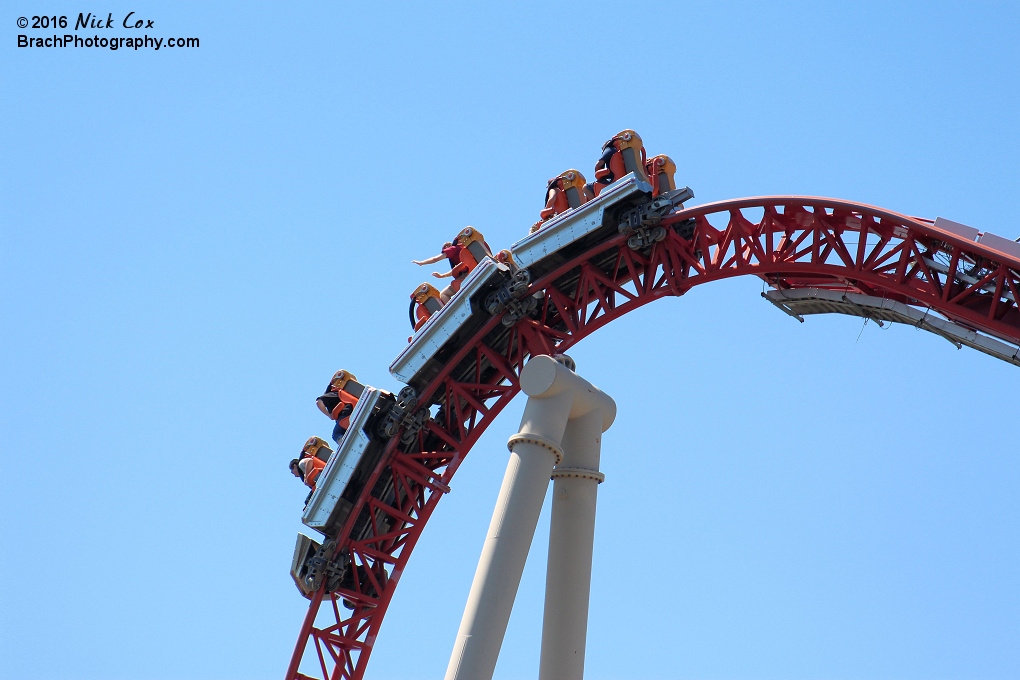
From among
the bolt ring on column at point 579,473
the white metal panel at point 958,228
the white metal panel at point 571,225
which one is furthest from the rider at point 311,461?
the white metal panel at point 958,228

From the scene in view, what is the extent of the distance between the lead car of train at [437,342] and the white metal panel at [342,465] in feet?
0.05

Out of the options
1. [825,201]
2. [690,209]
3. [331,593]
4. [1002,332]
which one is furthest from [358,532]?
[1002,332]

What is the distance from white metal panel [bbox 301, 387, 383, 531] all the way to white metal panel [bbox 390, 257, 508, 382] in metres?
0.71

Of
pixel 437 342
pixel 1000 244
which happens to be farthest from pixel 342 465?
pixel 1000 244

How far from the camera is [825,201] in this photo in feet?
55.6

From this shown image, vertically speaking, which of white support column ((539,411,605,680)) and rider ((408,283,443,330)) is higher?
rider ((408,283,443,330))

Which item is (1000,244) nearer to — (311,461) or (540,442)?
(540,442)

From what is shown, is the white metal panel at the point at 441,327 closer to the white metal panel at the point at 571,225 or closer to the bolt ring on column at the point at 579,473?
the white metal panel at the point at 571,225

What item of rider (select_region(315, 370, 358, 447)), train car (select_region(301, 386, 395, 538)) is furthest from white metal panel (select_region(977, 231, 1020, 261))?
rider (select_region(315, 370, 358, 447))

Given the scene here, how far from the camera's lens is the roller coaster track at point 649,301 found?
16234mm

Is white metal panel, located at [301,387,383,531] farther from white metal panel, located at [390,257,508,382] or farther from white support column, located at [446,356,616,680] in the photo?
white support column, located at [446,356,616,680]

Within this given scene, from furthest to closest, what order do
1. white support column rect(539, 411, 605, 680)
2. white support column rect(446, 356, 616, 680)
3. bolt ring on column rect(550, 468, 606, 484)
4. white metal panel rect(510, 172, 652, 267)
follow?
1. white metal panel rect(510, 172, 652, 267)
2. bolt ring on column rect(550, 468, 606, 484)
3. white support column rect(539, 411, 605, 680)
4. white support column rect(446, 356, 616, 680)

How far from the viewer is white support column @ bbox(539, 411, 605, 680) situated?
14.9m

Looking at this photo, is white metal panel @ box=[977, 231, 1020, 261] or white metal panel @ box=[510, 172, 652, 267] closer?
white metal panel @ box=[977, 231, 1020, 261]
